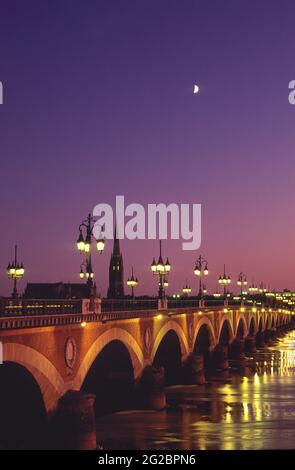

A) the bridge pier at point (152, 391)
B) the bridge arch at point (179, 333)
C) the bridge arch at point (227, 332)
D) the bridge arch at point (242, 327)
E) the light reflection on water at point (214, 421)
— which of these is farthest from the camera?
the bridge arch at point (242, 327)

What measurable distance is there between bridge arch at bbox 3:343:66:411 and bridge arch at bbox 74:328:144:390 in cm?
221

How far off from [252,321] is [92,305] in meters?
90.3

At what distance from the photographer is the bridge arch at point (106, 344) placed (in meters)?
32.7

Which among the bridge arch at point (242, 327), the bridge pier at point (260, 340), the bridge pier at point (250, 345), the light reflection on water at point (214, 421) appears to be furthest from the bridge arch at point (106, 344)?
the bridge pier at point (260, 340)

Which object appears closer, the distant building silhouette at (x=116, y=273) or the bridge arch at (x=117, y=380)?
the bridge arch at (x=117, y=380)

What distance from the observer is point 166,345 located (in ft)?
193

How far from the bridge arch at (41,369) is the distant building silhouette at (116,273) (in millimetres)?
138422

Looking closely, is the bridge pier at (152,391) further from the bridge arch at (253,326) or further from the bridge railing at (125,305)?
the bridge arch at (253,326)

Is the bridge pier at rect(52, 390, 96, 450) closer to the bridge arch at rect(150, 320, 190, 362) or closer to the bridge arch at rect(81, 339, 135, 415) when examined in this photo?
the bridge arch at rect(81, 339, 135, 415)

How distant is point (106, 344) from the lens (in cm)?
3869

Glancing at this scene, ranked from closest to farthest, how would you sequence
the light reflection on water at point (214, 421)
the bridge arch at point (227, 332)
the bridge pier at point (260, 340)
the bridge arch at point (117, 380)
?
1. the light reflection on water at point (214, 421)
2. the bridge arch at point (117, 380)
3. the bridge arch at point (227, 332)
4. the bridge pier at point (260, 340)

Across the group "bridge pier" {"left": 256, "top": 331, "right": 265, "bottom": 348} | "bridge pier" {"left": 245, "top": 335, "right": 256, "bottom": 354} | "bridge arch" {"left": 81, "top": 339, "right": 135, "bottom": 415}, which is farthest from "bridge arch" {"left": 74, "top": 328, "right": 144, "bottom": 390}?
"bridge pier" {"left": 256, "top": 331, "right": 265, "bottom": 348}
